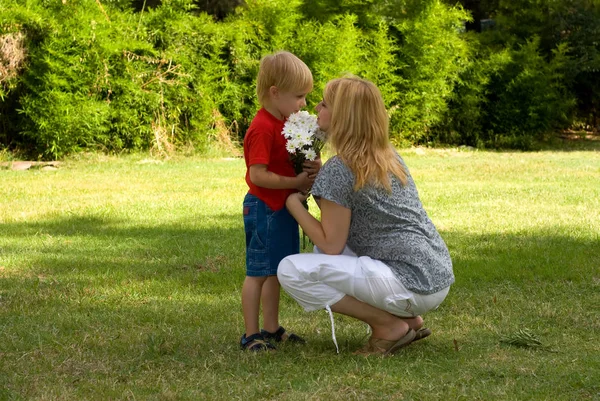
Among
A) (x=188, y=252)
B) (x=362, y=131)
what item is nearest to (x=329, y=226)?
(x=362, y=131)

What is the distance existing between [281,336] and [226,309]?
0.70 meters

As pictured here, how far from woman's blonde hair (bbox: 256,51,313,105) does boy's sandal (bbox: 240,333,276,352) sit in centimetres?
104

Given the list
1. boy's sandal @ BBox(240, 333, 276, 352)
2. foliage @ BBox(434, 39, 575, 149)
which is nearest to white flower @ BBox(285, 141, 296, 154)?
boy's sandal @ BBox(240, 333, 276, 352)

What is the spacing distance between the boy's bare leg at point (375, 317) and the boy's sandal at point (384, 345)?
0.02 meters

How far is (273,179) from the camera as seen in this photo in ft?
11.7

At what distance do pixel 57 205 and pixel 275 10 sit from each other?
6.91m

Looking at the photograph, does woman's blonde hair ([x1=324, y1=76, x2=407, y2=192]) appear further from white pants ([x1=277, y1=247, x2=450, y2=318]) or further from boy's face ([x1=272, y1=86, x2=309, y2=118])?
white pants ([x1=277, y1=247, x2=450, y2=318])

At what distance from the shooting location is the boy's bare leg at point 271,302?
147 inches

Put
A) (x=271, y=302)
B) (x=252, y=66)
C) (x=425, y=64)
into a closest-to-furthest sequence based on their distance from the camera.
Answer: (x=271, y=302), (x=252, y=66), (x=425, y=64)

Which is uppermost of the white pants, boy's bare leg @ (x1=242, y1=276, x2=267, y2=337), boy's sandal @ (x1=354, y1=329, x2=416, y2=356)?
the white pants

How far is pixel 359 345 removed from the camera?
3758 mm

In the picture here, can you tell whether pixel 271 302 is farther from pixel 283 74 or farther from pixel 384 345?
pixel 283 74

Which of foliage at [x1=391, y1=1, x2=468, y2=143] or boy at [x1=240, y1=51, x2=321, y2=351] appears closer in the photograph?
boy at [x1=240, y1=51, x2=321, y2=351]

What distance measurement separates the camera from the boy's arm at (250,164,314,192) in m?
3.56
